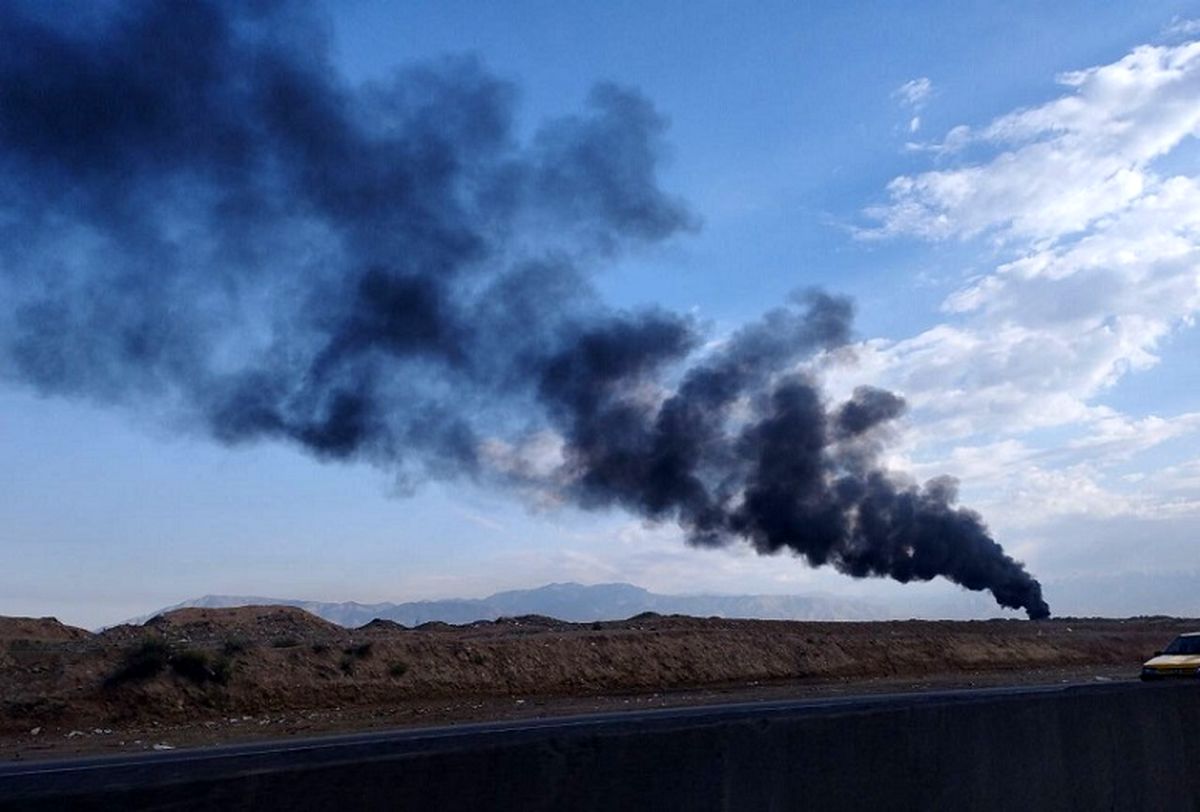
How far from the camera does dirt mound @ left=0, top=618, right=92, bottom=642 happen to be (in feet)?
143

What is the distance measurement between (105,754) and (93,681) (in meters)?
7.51

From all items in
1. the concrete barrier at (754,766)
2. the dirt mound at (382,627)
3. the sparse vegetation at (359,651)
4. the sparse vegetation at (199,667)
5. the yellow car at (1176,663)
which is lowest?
the concrete barrier at (754,766)

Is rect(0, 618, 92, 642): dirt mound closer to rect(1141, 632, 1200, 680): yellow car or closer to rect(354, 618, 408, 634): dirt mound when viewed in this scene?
rect(354, 618, 408, 634): dirt mound

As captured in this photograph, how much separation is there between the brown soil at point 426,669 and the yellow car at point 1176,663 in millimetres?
8293

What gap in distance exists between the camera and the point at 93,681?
27.4 metres

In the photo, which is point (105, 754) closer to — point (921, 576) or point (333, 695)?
point (333, 695)

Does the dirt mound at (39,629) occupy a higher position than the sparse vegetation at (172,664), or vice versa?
the dirt mound at (39,629)

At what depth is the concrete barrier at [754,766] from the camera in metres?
3.67

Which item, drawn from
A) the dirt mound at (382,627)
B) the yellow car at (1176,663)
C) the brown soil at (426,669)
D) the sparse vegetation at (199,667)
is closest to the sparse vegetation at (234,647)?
the brown soil at (426,669)

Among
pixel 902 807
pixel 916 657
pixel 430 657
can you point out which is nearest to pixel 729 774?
pixel 902 807

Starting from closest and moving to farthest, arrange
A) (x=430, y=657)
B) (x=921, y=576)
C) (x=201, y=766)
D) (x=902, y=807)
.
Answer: (x=201, y=766) < (x=902, y=807) < (x=430, y=657) < (x=921, y=576)

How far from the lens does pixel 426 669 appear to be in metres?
33.0

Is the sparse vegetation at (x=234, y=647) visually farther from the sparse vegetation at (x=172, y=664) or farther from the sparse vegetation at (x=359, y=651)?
the sparse vegetation at (x=359, y=651)

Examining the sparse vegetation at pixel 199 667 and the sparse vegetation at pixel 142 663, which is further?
Answer: the sparse vegetation at pixel 199 667
